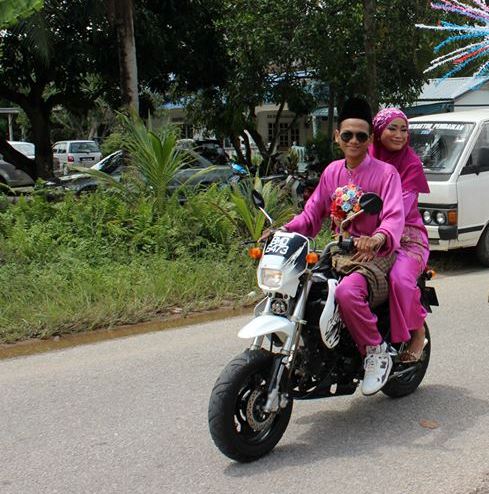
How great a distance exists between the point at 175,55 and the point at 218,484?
15.6 metres

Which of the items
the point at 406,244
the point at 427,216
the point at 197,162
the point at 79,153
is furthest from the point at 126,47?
the point at 79,153

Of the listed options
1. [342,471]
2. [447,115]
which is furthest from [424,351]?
[447,115]

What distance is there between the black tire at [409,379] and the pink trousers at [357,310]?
736 millimetres

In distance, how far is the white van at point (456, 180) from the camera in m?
9.52

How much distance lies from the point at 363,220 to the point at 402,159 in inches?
24.1

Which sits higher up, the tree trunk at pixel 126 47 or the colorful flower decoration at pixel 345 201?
the tree trunk at pixel 126 47

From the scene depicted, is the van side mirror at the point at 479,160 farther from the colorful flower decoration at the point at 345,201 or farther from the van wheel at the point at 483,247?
the colorful flower decoration at the point at 345,201

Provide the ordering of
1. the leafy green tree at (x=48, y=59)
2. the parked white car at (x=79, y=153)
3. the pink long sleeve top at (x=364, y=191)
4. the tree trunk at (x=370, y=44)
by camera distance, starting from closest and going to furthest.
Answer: the pink long sleeve top at (x=364, y=191), the tree trunk at (x=370, y=44), the leafy green tree at (x=48, y=59), the parked white car at (x=79, y=153)

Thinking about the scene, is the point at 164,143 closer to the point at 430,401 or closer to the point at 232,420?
the point at 430,401

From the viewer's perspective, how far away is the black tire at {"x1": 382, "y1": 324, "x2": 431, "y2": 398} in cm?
493

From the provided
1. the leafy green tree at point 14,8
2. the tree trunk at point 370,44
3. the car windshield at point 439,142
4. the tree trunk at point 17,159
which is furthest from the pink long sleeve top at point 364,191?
the tree trunk at point 17,159

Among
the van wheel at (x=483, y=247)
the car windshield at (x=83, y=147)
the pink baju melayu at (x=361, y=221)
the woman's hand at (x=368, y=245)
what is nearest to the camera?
the woman's hand at (x=368, y=245)

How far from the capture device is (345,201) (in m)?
4.34

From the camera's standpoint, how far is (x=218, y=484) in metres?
3.83
